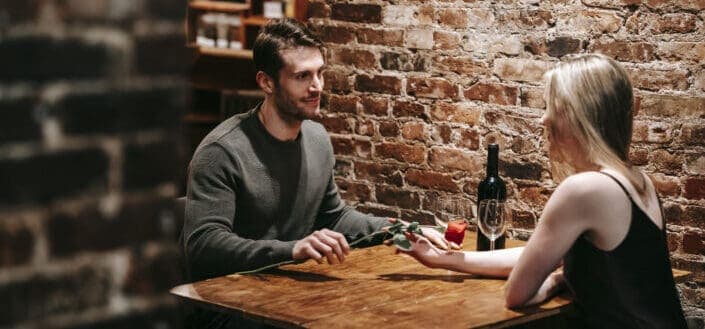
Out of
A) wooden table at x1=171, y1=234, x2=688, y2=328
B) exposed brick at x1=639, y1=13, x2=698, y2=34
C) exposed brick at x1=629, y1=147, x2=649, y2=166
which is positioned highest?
exposed brick at x1=639, y1=13, x2=698, y2=34

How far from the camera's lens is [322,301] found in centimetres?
229

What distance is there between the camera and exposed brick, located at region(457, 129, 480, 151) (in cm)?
362

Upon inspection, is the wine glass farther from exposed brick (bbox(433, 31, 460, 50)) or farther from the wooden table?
exposed brick (bbox(433, 31, 460, 50))

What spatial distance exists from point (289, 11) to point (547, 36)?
530 cm

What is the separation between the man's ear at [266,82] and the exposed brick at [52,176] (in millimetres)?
2125

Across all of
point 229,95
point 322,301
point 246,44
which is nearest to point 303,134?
point 322,301

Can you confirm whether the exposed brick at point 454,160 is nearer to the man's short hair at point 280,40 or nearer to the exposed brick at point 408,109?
the exposed brick at point 408,109

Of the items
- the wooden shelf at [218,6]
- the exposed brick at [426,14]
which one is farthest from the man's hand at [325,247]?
the wooden shelf at [218,6]

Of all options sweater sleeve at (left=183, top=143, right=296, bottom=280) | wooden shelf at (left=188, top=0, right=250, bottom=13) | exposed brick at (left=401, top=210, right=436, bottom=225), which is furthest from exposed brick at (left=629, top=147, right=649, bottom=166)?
wooden shelf at (left=188, top=0, right=250, bottom=13)

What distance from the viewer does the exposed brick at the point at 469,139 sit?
3.62 m

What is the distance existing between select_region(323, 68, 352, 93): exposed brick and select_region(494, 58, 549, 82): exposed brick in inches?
25.9

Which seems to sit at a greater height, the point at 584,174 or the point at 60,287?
the point at 60,287

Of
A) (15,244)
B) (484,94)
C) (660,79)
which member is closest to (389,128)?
(484,94)

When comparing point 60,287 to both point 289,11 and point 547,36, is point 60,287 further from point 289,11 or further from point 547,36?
point 289,11
